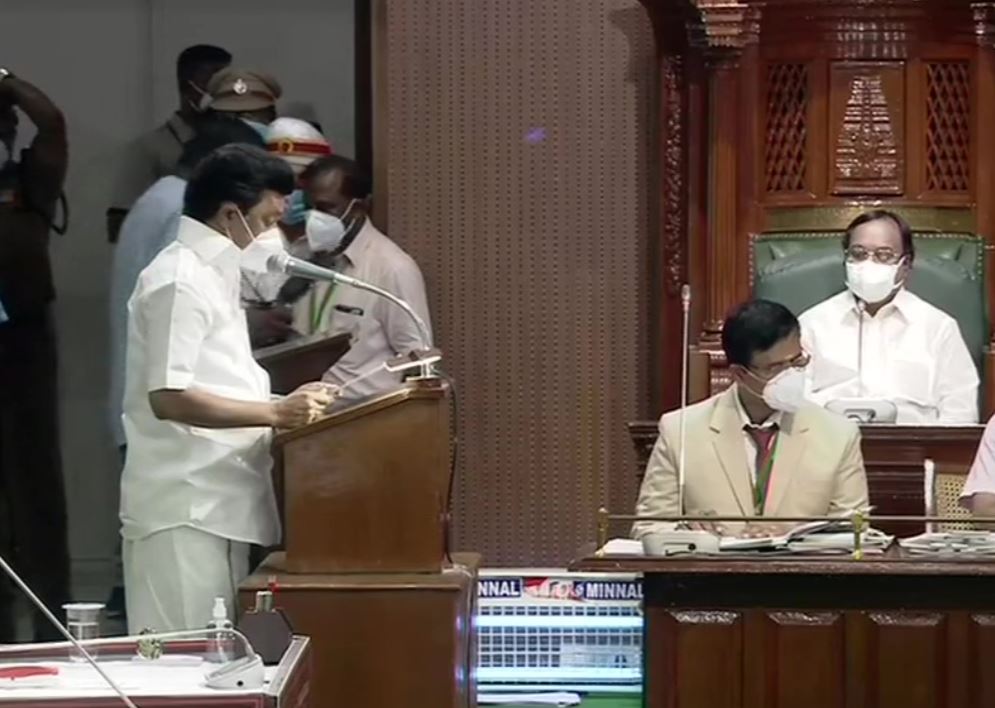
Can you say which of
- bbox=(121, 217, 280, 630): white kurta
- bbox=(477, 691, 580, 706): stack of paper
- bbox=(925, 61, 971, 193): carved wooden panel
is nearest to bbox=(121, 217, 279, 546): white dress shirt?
bbox=(121, 217, 280, 630): white kurta

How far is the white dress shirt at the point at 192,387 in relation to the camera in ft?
14.7

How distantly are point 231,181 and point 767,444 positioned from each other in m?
1.47

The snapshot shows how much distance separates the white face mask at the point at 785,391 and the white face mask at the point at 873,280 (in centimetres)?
152

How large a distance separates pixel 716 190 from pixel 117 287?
1.92 meters

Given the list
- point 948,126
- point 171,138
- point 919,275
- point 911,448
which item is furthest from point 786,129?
point 171,138

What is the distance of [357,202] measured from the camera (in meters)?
6.82

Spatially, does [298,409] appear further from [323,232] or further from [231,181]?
[323,232]

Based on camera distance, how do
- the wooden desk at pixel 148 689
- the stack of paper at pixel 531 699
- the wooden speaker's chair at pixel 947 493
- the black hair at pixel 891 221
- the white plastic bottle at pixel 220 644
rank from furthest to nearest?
the black hair at pixel 891 221 → the stack of paper at pixel 531 699 → the wooden speaker's chair at pixel 947 493 → the white plastic bottle at pixel 220 644 → the wooden desk at pixel 148 689

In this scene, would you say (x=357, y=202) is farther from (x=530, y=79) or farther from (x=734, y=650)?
(x=734, y=650)

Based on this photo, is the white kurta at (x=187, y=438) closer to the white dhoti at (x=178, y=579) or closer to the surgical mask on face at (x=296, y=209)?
the white dhoti at (x=178, y=579)

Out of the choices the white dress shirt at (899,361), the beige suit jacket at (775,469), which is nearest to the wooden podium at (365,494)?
the beige suit jacket at (775,469)

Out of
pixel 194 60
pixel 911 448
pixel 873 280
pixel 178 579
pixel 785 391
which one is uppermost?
pixel 194 60

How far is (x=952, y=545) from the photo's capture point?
15.2 feet

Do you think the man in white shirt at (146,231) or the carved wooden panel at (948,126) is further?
the carved wooden panel at (948,126)
